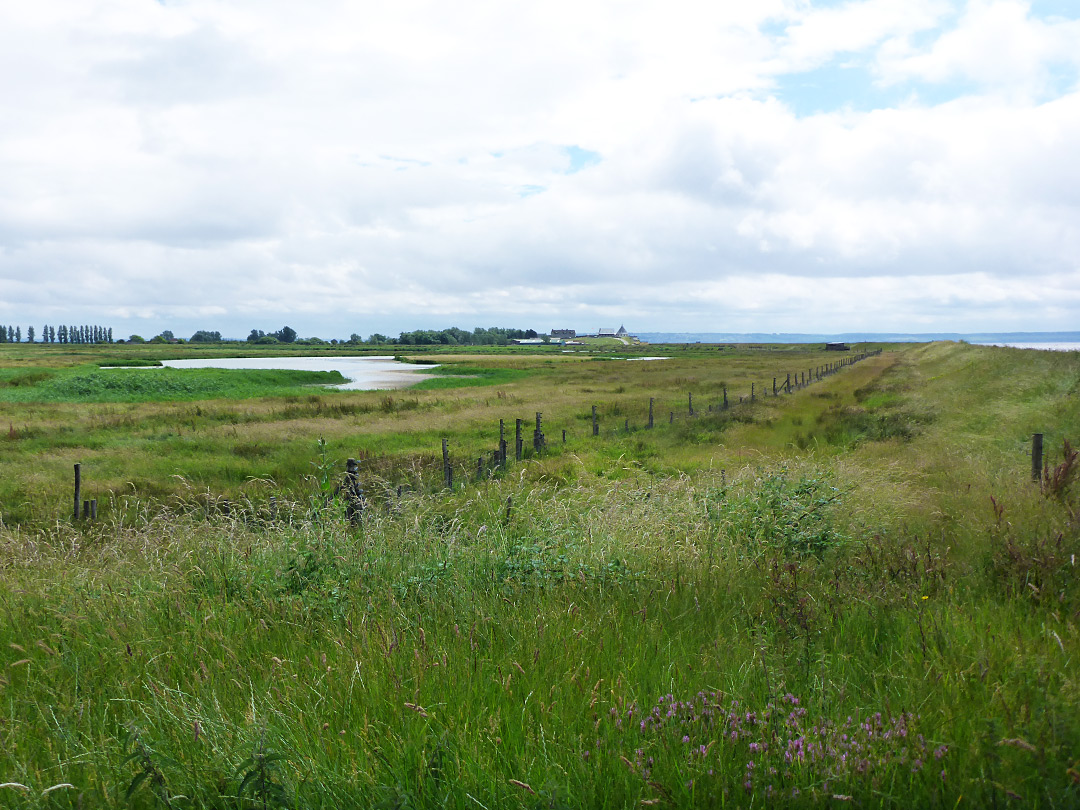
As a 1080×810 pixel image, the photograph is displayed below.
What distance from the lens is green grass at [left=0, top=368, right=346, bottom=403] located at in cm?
4619

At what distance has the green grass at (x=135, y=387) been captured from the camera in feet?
152

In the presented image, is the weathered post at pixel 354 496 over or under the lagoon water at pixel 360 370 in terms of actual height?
under

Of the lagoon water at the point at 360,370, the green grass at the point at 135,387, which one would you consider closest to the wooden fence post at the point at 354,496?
the green grass at the point at 135,387

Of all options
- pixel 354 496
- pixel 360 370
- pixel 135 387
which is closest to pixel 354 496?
pixel 354 496

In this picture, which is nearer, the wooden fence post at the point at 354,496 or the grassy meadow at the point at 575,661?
the grassy meadow at the point at 575,661

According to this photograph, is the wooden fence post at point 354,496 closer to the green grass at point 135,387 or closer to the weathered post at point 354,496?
the weathered post at point 354,496

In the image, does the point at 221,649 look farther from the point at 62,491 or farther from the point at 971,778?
the point at 62,491

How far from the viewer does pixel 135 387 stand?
5072 cm

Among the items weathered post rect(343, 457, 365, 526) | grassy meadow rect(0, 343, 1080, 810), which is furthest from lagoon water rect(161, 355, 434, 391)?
grassy meadow rect(0, 343, 1080, 810)

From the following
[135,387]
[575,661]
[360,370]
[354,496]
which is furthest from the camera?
[360,370]

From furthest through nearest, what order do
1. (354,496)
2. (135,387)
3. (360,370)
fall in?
1. (360,370)
2. (135,387)
3. (354,496)

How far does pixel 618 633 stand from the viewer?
3674 mm

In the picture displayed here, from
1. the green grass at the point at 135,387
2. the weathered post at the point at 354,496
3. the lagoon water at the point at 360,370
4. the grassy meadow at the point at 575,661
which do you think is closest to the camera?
the grassy meadow at the point at 575,661

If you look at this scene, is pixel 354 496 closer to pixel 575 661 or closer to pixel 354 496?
pixel 354 496
